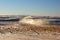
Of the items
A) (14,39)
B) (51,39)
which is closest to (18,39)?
(14,39)

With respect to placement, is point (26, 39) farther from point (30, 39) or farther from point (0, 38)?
point (0, 38)

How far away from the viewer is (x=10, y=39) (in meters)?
21.0

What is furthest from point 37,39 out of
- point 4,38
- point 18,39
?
point 4,38

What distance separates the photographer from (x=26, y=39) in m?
20.9

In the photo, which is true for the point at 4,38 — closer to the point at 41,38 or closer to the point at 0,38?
the point at 0,38

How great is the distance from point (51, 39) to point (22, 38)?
11.0ft

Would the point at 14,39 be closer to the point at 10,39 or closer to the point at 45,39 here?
the point at 10,39

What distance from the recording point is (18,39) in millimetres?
20844

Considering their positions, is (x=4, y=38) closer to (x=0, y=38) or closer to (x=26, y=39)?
(x=0, y=38)

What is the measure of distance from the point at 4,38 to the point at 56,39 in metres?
6.02

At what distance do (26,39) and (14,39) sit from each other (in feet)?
4.49

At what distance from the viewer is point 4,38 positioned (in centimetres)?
2136

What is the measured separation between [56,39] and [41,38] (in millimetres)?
1787

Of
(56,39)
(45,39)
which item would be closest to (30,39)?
(45,39)
